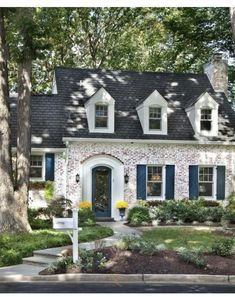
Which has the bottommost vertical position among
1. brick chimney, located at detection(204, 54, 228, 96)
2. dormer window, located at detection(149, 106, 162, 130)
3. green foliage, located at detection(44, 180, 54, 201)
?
green foliage, located at detection(44, 180, 54, 201)

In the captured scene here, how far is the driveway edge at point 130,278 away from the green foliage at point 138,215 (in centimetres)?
1000

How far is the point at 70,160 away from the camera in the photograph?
23328mm

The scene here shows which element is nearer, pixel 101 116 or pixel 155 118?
pixel 101 116

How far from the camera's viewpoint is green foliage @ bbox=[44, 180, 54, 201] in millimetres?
23331

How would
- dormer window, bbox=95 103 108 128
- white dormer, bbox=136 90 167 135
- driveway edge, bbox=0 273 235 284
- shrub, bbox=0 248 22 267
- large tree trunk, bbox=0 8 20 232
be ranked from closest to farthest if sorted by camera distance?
driveway edge, bbox=0 273 235 284
shrub, bbox=0 248 22 267
large tree trunk, bbox=0 8 20 232
dormer window, bbox=95 103 108 128
white dormer, bbox=136 90 167 135

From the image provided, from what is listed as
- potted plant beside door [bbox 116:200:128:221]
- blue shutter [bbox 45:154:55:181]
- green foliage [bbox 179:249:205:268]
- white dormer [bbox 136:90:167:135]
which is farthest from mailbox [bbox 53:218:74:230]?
white dormer [bbox 136:90:167:135]

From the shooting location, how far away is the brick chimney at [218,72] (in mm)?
27219

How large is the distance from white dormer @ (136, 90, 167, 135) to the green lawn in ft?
20.0

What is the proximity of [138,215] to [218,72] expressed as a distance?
31.9 feet

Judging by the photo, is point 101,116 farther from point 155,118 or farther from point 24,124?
point 24,124

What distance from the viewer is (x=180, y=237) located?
1691 centimetres

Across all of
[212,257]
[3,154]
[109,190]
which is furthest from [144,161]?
[212,257]

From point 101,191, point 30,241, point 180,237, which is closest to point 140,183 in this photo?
point 101,191

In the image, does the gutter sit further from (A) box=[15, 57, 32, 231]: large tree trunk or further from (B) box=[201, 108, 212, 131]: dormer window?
(A) box=[15, 57, 32, 231]: large tree trunk
